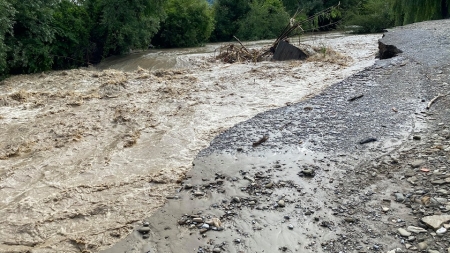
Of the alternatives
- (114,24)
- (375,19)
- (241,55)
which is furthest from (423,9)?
(114,24)

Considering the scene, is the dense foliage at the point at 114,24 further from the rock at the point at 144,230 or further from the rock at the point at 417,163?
the rock at the point at 417,163

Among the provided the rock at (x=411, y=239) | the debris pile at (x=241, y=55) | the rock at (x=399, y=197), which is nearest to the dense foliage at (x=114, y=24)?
the debris pile at (x=241, y=55)

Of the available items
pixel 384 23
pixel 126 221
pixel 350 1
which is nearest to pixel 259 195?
pixel 126 221

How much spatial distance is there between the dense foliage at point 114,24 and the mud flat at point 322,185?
11.6m

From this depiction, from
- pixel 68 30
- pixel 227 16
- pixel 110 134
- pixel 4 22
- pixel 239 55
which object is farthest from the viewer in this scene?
pixel 227 16

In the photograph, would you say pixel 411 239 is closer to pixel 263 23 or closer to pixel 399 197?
pixel 399 197

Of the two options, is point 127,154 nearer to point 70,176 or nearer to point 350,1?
point 70,176

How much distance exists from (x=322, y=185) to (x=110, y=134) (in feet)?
16.4

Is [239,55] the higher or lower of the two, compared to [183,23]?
lower

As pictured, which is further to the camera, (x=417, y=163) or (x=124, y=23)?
(x=124, y=23)

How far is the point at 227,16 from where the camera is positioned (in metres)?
37.8

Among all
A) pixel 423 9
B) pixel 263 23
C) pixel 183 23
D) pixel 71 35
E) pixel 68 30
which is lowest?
pixel 263 23

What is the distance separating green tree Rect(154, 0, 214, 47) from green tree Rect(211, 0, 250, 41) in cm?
762

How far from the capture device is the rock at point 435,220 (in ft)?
13.4
